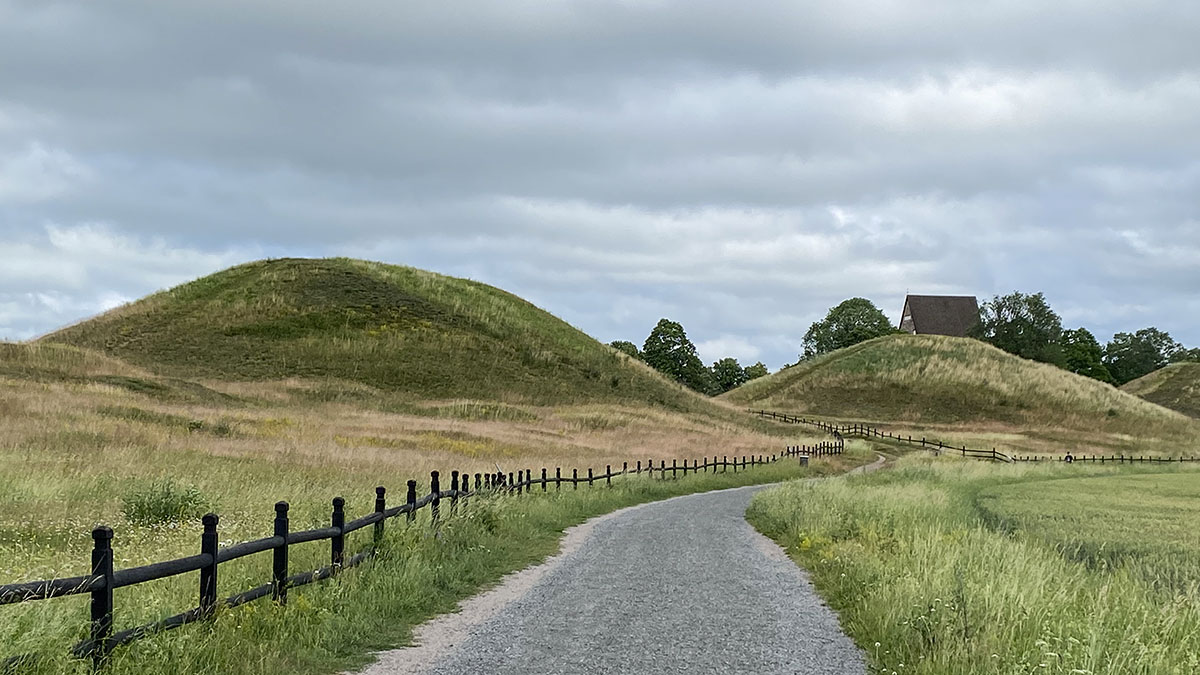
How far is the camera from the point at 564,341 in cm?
12169

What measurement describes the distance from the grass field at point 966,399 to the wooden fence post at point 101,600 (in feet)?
319

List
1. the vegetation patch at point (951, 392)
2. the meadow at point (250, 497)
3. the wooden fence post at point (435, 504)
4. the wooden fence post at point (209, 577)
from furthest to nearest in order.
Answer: the vegetation patch at point (951, 392)
the wooden fence post at point (435, 504)
the meadow at point (250, 497)
the wooden fence post at point (209, 577)

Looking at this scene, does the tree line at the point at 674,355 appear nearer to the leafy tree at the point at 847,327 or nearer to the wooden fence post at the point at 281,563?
the leafy tree at the point at 847,327

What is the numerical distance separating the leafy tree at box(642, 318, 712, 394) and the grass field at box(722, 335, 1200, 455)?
1410 cm

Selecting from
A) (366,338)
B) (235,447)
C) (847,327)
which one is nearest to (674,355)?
(847,327)

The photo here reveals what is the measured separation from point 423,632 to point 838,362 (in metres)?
147

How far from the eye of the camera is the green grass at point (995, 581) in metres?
9.19

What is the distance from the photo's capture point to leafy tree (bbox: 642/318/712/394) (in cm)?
16912

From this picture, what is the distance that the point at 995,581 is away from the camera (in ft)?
39.0

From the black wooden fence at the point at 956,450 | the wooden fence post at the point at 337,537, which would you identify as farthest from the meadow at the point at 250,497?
the black wooden fence at the point at 956,450

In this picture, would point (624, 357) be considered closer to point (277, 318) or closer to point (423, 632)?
point (277, 318)

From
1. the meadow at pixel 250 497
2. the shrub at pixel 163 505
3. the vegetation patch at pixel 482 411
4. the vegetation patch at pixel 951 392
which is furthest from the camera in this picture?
the vegetation patch at pixel 951 392

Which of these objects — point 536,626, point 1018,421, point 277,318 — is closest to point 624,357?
point 277,318

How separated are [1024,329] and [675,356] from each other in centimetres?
6121
